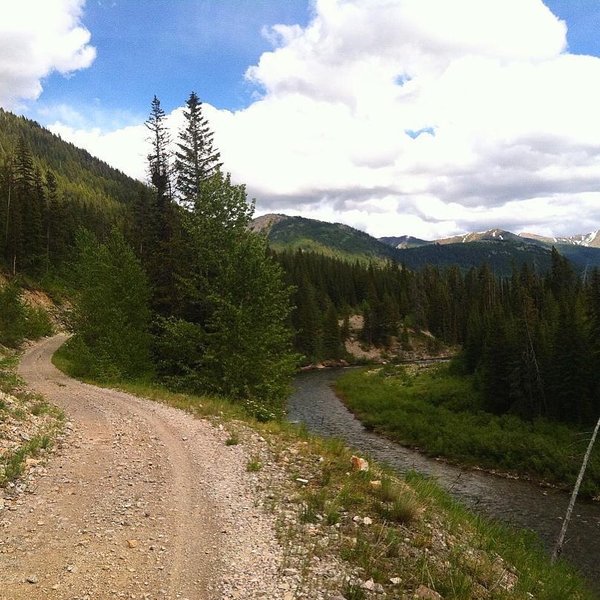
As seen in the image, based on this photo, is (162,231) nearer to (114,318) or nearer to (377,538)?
(114,318)

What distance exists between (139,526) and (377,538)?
4.56 metres

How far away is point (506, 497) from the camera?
2802 centimetres

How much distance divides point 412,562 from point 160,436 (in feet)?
29.5

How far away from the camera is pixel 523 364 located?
48.5 meters

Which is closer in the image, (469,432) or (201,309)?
(201,309)

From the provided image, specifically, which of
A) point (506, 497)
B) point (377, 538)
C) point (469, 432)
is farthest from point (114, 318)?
point (469, 432)

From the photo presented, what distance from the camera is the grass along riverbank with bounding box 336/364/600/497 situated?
3244 cm

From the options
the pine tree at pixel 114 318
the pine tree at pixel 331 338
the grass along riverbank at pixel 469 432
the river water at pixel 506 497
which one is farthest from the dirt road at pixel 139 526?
the pine tree at pixel 331 338

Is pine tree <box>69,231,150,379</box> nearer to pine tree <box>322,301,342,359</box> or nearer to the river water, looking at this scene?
the river water

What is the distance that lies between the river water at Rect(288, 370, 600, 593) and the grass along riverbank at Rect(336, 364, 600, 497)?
71.0 inches

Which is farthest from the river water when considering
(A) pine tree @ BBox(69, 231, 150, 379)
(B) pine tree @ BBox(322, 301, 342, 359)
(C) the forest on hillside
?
(B) pine tree @ BBox(322, 301, 342, 359)

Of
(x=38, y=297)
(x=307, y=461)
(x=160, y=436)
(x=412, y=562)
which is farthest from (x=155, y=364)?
(x=38, y=297)

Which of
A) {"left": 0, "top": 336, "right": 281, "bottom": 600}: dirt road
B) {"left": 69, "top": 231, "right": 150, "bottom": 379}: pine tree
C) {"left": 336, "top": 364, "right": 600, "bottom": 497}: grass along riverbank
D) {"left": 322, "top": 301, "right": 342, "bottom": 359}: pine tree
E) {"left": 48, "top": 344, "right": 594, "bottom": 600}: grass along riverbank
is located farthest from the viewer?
{"left": 322, "top": 301, "right": 342, "bottom": 359}: pine tree

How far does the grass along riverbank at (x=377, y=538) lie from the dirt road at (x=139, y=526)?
2.19 ft
